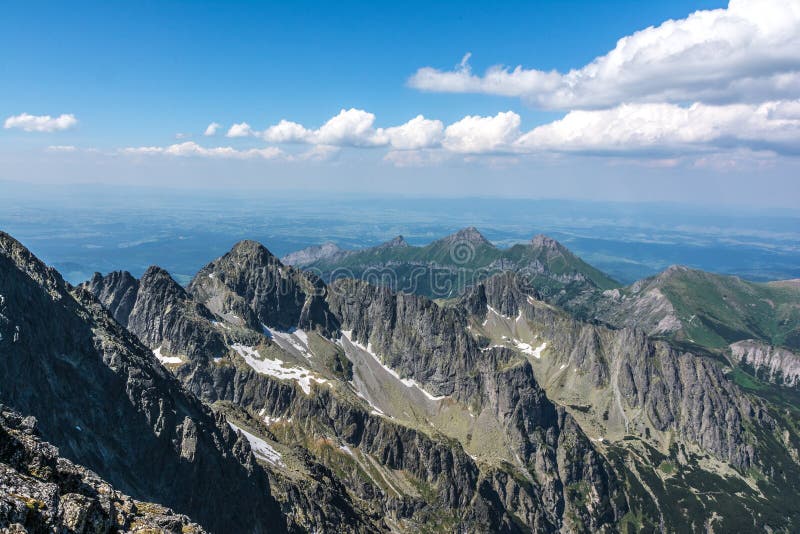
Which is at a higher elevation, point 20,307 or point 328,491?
point 20,307

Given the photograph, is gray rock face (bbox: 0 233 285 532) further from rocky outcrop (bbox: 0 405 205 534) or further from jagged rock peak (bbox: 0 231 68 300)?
rocky outcrop (bbox: 0 405 205 534)

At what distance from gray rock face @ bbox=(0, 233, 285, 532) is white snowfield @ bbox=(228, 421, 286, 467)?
25517 millimetres

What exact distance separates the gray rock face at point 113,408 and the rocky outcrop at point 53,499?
57380mm

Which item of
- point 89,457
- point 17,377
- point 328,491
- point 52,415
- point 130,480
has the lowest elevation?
point 328,491

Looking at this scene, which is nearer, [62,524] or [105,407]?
[62,524]

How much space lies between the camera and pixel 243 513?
4783 inches

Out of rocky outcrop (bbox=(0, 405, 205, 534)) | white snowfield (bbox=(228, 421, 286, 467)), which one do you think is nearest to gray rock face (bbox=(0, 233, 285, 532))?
white snowfield (bbox=(228, 421, 286, 467))

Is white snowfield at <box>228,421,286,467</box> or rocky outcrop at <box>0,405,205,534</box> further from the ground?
rocky outcrop at <box>0,405,205,534</box>

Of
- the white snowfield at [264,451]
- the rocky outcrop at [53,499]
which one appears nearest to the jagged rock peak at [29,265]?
the white snowfield at [264,451]

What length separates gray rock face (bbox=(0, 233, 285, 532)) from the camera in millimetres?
97000

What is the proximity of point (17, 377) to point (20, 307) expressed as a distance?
2064 cm

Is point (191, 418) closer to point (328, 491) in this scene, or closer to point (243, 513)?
point (243, 513)

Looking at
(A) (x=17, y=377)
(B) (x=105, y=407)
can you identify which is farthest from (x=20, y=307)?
(B) (x=105, y=407)

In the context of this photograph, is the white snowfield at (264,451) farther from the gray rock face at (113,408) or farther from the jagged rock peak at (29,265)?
the jagged rock peak at (29,265)
